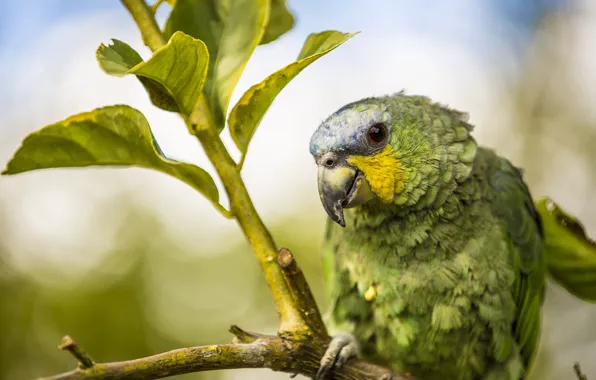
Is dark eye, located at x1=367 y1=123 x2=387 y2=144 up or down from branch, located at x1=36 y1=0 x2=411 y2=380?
up

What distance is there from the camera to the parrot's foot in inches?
57.2

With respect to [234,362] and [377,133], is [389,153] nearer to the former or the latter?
[377,133]

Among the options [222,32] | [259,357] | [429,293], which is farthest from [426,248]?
[222,32]

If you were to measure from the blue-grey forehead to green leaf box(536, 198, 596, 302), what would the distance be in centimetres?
65

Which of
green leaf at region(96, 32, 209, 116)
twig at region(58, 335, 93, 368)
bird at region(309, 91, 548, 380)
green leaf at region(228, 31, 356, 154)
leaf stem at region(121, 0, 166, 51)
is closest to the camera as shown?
twig at region(58, 335, 93, 368)

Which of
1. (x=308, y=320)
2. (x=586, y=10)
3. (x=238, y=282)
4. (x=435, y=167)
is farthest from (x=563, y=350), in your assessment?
(x=308, y=320)

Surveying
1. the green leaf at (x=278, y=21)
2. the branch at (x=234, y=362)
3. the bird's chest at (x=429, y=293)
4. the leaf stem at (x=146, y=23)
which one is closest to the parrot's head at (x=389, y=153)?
the bird's chest at (x=429, y=293)

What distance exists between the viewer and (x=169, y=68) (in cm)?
116

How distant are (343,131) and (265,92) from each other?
1.27 ft

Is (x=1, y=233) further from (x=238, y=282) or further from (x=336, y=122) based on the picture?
(x=336, y=122)

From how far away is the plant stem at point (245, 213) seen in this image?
133 centimetres

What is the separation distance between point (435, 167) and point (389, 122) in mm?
190

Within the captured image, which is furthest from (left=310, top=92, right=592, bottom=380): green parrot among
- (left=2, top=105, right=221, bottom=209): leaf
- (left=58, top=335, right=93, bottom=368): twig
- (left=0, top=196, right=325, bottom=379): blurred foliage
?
(left=0, top=196, right=325, bottom=379): blurred foliage

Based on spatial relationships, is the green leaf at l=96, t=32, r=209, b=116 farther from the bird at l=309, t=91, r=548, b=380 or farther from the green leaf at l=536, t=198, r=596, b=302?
the green leaf at l=536, t=198, r=596, b=302
